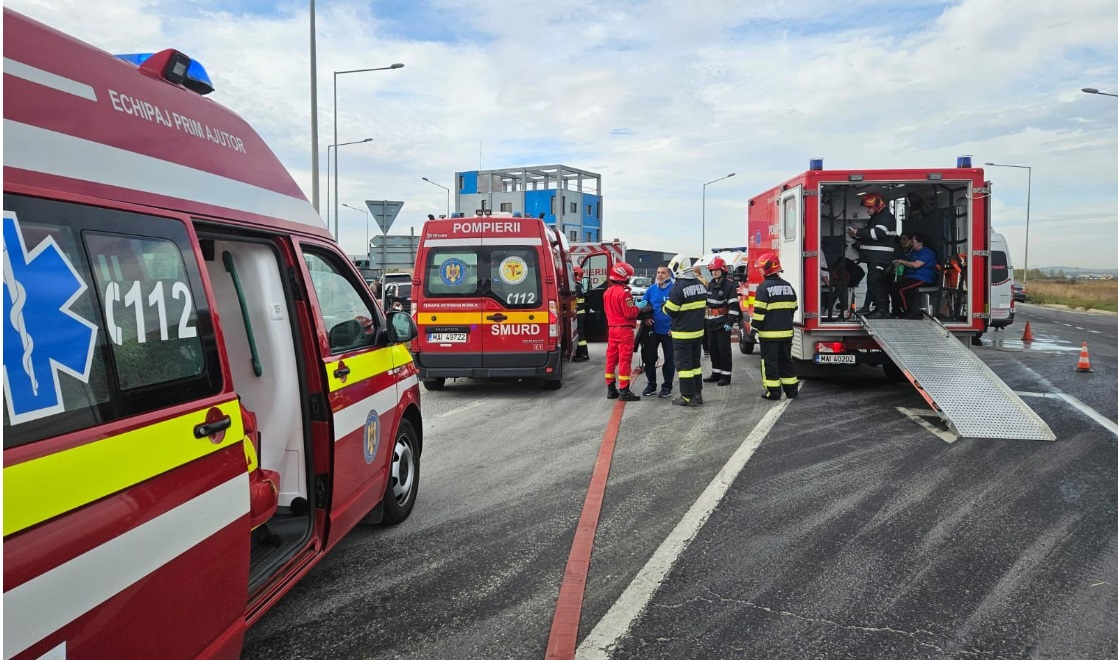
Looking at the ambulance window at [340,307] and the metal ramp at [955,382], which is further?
the metal ramp at [955,382]

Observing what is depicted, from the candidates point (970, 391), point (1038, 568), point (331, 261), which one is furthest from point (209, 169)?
point (970, 391)

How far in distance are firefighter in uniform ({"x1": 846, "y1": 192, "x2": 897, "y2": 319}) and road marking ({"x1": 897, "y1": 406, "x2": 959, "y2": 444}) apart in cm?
199

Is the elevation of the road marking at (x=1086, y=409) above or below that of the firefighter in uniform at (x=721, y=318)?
below

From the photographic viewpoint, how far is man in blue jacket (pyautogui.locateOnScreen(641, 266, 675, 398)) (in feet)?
31.1

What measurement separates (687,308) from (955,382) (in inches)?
114

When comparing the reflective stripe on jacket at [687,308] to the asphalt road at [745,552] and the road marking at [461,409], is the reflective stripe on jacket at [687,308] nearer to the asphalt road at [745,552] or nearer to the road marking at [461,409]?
the asphalt road at [745,552]

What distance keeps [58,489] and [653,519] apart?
11.5 feet

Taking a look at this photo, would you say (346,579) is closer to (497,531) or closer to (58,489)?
(497,531)

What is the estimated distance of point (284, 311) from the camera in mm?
3529

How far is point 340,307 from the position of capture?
4.09m

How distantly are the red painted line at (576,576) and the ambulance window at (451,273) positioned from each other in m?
4.06

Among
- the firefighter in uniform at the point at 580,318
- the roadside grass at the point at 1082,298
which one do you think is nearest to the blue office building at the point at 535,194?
the roadside grass at the point at 1082,298

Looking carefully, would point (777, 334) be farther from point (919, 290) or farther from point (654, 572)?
point (654, 572)

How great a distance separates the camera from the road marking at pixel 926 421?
7004mm
